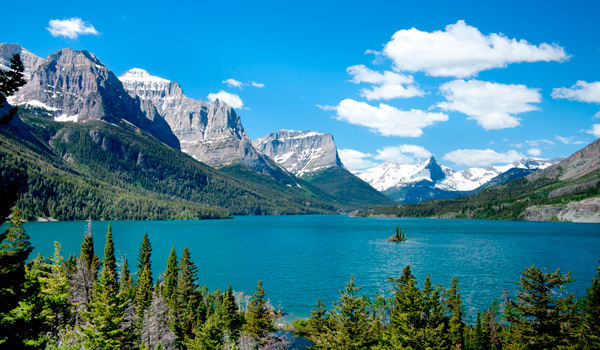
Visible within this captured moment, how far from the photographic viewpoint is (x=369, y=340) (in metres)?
36.4

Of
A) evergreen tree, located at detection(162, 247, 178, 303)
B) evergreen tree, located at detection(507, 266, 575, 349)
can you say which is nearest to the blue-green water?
evergreen tree, located at detection(162, 247, 178, 303)

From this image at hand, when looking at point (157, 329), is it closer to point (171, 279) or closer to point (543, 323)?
point (171, 279)

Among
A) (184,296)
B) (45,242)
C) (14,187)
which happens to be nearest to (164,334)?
(184,296)

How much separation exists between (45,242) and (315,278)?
12036 centimetres

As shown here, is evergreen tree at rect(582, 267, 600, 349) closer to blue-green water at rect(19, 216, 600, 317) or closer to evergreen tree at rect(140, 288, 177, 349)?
blue-green water at rect(19, 216, 600, 317)

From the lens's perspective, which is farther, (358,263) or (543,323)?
(358,263)

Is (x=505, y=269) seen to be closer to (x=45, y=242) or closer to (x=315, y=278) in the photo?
(x=315, y=278)

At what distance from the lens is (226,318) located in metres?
59.8

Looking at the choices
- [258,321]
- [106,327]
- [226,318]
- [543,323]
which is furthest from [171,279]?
[543,323]

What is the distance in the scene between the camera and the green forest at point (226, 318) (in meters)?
26.6

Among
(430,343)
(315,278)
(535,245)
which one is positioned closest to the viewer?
(430,343)

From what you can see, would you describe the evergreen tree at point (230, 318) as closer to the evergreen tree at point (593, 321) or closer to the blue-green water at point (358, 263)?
the blue-green water at point (358, 263)

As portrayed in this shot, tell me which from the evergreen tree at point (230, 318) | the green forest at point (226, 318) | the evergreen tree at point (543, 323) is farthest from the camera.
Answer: the evergreen tree at point (230, 318)

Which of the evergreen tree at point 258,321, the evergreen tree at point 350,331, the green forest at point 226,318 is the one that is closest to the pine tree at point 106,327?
the green forest at point 226,318
